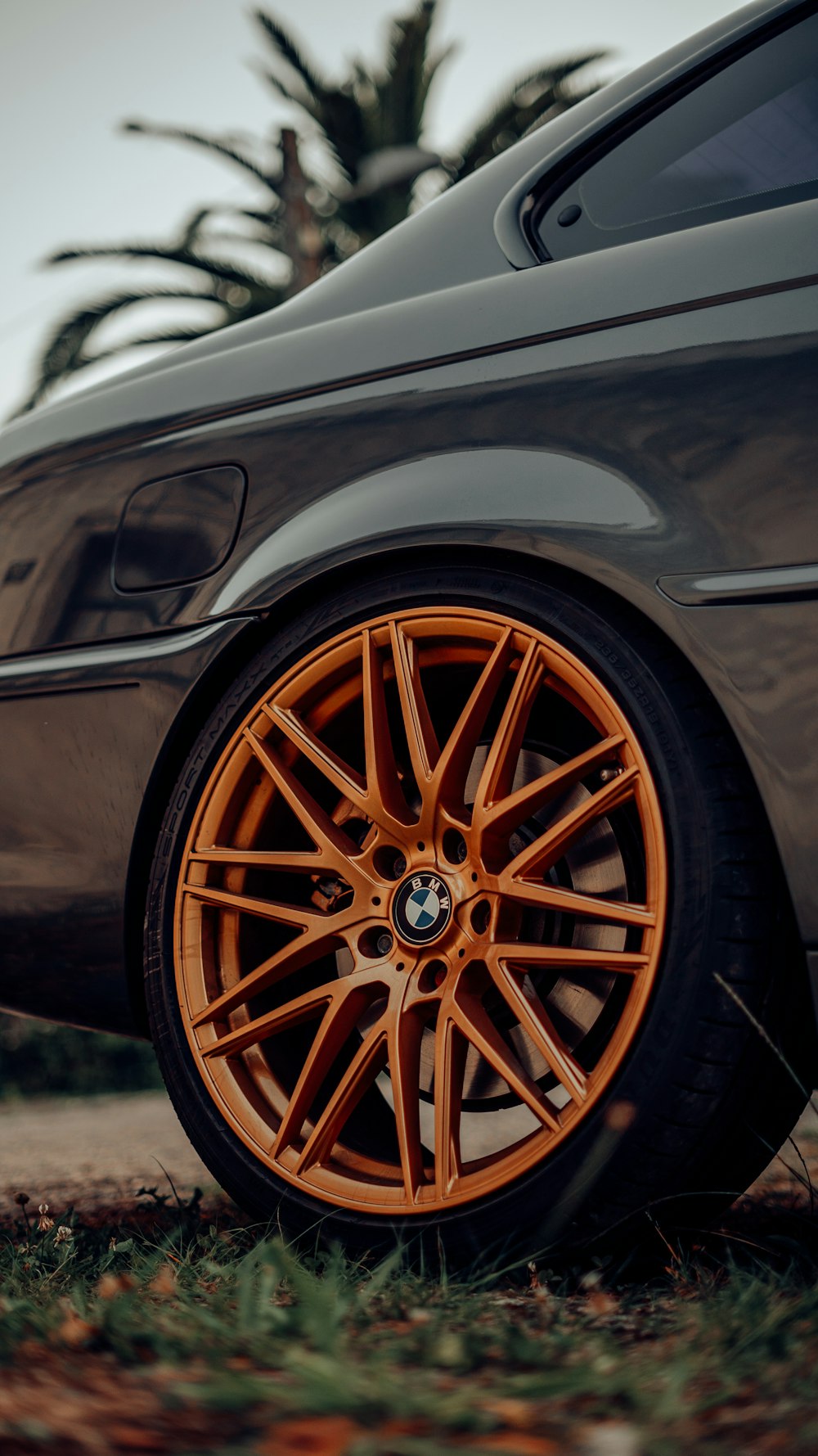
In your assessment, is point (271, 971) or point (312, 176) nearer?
point (271, 971)

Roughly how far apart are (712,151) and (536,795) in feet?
3.55

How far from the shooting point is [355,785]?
1.69 m

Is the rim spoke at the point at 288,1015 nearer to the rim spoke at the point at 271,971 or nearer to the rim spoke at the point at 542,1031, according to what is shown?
the rim spoke at the point at 271,971

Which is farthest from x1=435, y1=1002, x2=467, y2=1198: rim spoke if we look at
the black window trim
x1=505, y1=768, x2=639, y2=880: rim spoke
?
the black window trim

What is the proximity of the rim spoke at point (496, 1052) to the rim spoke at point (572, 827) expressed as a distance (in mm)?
186

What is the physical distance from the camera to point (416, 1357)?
114cm

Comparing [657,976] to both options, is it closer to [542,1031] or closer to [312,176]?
[542,1031]

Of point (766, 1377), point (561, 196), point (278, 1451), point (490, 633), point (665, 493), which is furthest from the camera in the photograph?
point (561, 196)

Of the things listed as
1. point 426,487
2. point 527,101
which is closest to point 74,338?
point 527,101

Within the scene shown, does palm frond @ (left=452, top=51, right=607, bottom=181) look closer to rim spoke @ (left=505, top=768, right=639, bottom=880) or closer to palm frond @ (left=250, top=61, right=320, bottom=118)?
palm frond @ (left=250, top=61, right=320, bottom=118)

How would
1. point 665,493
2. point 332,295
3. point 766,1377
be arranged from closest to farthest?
point 766,1377 < point 665,493 < point 332,295

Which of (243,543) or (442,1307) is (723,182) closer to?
(243,543)

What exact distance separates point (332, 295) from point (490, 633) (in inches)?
31.5

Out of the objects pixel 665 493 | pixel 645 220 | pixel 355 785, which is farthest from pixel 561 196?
pixel 355 785
